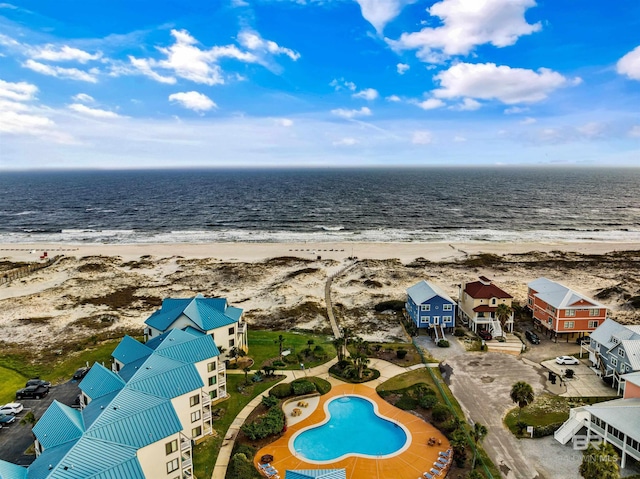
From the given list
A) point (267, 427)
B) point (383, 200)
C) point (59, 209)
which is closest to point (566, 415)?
point (267, 427)

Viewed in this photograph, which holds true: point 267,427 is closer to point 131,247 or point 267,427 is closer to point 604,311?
point 604,311

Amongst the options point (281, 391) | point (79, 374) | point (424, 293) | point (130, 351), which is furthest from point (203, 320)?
point (424, 293)

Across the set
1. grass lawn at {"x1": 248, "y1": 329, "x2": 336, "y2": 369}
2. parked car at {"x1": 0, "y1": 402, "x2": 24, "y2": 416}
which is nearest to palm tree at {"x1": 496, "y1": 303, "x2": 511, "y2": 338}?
grass lawn at {"x1": 248, "y1": 329, "x2": 336, "y2": 369}

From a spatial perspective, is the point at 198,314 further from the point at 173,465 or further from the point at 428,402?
the point at 428,402

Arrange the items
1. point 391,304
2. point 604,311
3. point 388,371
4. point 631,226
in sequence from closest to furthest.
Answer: point 388,371 < point 604,311 < point 391,304 < point 631,226

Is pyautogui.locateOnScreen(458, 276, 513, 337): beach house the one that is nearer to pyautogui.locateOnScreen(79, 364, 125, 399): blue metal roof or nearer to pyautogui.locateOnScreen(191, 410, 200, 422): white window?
pyautogui.locateOnScreen(191, 410, 200, 422): white window

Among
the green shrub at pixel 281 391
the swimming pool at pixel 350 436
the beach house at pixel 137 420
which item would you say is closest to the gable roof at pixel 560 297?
the swimming pool at pixel 350 436
